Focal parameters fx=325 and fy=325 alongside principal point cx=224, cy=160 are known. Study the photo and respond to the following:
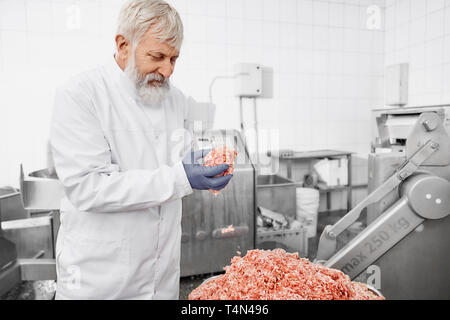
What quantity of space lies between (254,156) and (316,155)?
2.67 ft

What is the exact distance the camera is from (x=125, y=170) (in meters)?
1.22

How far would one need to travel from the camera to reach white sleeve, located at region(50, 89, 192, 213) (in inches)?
42.5

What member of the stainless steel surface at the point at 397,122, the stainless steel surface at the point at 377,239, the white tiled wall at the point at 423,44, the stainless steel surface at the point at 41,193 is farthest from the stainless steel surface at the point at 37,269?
the white tiled wall at the point at 423,44

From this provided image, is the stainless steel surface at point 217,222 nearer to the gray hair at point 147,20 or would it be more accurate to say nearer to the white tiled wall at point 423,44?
the gray hair at point 147,20

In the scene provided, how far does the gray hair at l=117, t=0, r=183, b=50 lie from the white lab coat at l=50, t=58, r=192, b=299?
0.18 meters

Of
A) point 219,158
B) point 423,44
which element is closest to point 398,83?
point 423,44

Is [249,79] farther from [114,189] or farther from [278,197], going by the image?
[114,189]

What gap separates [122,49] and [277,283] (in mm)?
992

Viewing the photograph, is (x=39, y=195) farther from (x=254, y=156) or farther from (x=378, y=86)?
(x=378, y=86)

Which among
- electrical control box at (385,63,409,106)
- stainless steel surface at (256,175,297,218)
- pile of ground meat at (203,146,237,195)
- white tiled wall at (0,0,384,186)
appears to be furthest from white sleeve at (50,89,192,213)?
electrical control box at (385,63,409,106)

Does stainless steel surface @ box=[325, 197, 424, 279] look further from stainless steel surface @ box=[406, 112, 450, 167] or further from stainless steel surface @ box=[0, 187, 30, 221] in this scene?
stainless steel surface @ box=[0, 187, 30, 221]

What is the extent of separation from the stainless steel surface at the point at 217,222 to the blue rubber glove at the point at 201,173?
1.40 meters

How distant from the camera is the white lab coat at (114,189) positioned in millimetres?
1087
